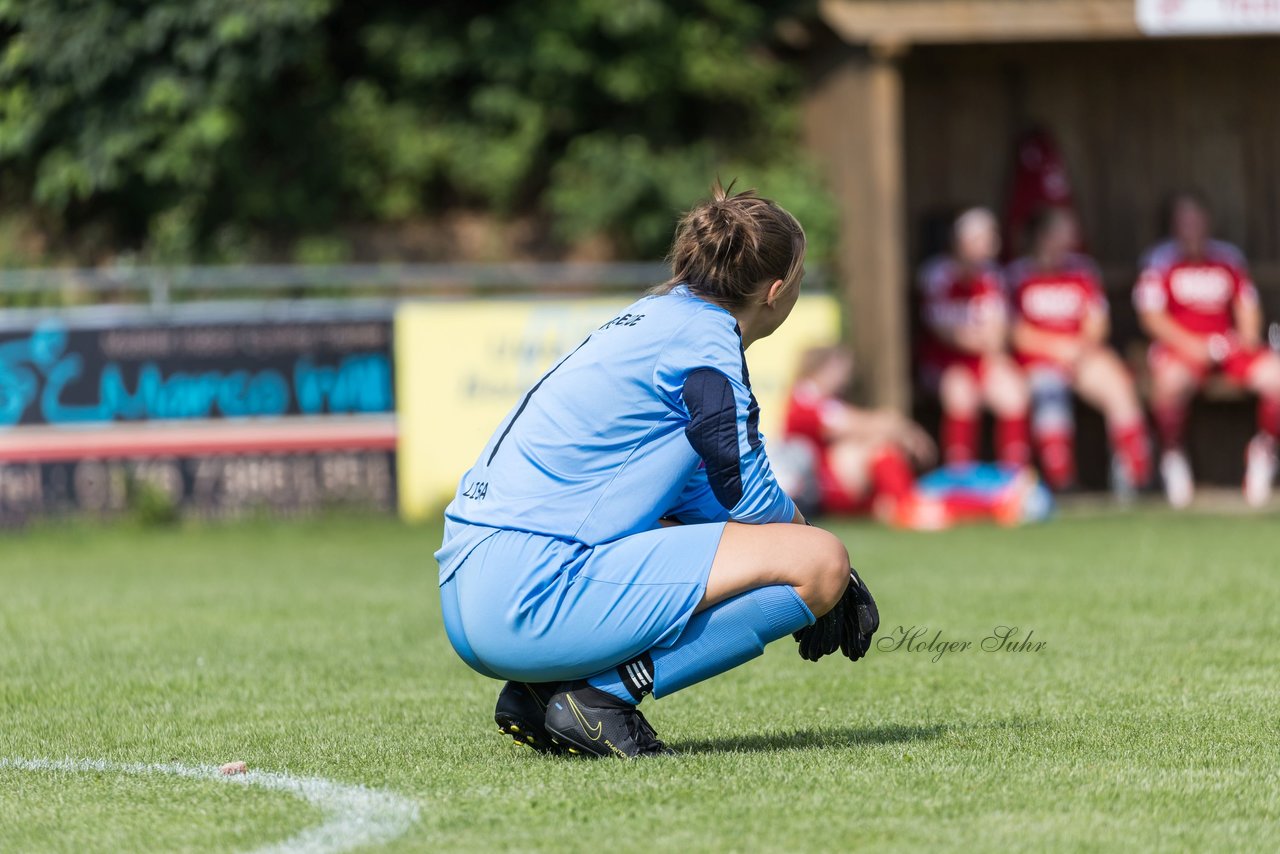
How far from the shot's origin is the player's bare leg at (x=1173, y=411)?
43.9 feet

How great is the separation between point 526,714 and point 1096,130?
1124cm

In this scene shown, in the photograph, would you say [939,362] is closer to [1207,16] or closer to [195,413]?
[1207,16]

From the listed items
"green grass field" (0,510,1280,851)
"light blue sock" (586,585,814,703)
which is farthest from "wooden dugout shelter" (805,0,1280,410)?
"light blue sock" (586,585,814,703)

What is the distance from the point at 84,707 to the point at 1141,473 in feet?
30.4

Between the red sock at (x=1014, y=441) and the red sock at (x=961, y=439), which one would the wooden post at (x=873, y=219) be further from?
the red sock at (x=1014, y=441)

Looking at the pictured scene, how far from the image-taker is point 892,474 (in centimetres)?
1252

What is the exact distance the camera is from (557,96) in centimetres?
1512

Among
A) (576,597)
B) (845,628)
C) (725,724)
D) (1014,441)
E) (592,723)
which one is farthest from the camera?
(1014,441)

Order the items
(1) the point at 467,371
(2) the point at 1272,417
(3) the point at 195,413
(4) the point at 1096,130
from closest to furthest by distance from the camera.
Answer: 1. (3) the point at 195,413
2. (1) the point at 467,371
3. (2) the point at 1272,417
4. (4) the point at 1096,130

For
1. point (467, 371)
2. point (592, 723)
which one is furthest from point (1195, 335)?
point (592, 723)

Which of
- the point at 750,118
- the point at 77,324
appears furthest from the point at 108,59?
the point at 750,118

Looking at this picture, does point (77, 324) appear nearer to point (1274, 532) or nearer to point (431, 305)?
point (431, 305)

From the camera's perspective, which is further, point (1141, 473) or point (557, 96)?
point (557, 96)

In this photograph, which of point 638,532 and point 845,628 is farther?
point 845,628
